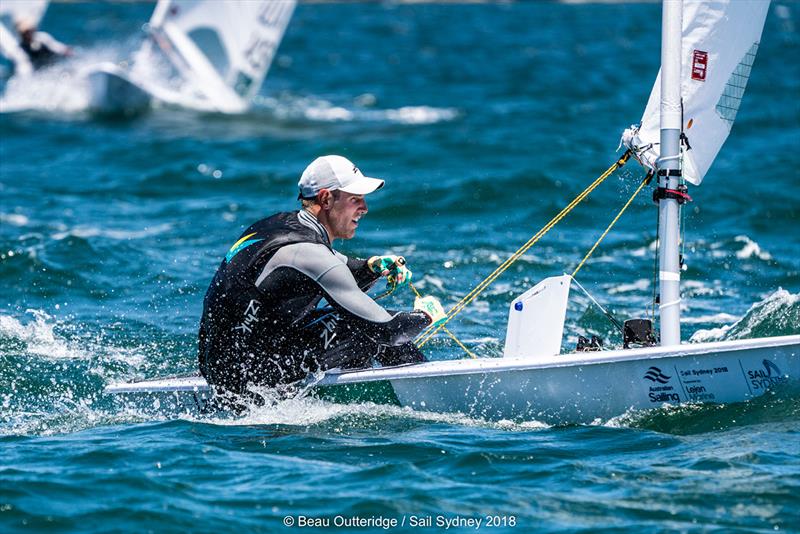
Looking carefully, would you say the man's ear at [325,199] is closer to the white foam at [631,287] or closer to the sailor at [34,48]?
the white foam at [631,287]

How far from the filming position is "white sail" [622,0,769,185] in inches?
210

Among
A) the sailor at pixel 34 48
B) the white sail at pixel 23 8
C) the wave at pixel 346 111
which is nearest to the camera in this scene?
the wave at pixel 346 111

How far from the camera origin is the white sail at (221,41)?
1581 cm

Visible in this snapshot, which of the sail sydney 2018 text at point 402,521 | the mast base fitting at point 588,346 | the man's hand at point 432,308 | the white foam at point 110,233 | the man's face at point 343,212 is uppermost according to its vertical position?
the white foam at point 110,233

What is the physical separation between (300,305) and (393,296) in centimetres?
309

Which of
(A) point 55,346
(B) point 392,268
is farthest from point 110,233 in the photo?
(B) point 392,268

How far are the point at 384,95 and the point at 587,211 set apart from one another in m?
9.57

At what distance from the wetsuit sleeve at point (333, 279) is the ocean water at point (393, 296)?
43 centimetres

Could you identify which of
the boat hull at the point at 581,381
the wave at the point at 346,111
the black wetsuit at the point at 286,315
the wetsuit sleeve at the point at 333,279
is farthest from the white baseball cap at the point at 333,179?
the wave at the point at 346,111

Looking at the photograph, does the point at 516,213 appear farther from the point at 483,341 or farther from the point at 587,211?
the point at 483,341

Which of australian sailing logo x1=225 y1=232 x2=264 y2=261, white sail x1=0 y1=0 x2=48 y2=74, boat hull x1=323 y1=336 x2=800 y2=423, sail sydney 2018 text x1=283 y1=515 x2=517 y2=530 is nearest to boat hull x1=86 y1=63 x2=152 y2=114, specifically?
white sail x1=0 y1=0 x2=48 y2=74

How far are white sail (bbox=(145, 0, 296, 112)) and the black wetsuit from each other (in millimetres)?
11148

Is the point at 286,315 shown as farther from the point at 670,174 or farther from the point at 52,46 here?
the point at 52,46

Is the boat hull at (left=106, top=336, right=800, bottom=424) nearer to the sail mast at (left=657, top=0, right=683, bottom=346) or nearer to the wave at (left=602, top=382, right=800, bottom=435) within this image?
the wave at (left=602, top=382, right=800, bottom=435)
